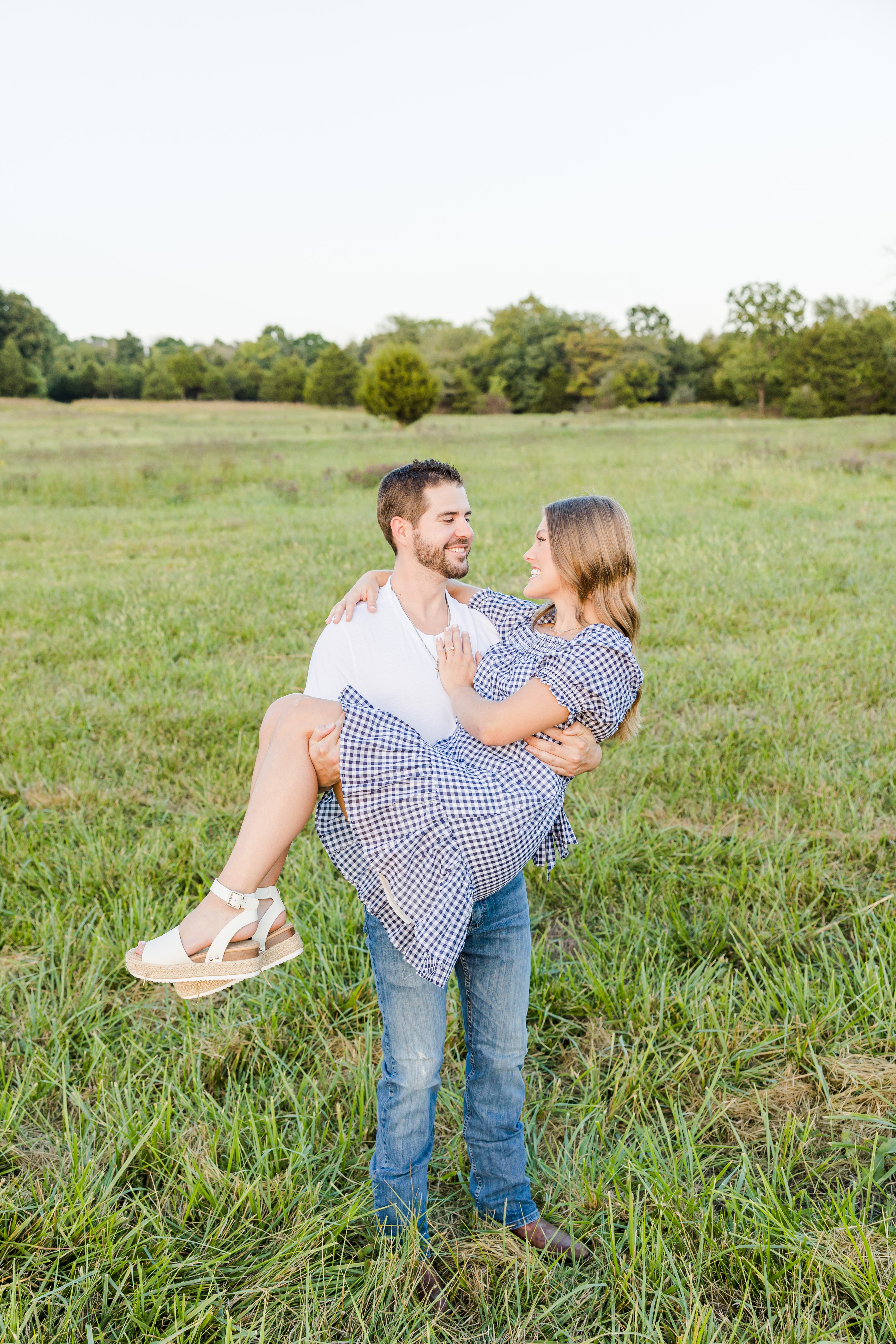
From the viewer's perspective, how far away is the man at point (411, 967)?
1956 mm

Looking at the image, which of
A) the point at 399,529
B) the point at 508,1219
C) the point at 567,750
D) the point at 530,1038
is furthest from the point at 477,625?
the point at 508,1219

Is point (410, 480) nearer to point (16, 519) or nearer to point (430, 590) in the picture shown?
point (430, 590)

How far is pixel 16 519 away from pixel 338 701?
13416 millimetres

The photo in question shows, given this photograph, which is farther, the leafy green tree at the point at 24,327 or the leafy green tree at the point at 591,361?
the leafy green tree at the point at 591,361

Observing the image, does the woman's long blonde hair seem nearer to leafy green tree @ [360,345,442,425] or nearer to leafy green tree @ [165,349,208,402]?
leafy green tree @ [360,345,442,425]

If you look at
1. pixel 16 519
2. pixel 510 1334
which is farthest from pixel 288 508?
→ pixel 510 1334

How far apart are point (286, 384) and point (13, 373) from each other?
2395 cm

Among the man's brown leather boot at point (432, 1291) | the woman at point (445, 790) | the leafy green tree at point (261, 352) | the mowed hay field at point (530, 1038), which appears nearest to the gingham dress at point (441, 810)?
the woman at point (445, 790)

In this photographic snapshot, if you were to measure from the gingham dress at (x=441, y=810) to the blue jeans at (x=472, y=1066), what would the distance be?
114 millimetres

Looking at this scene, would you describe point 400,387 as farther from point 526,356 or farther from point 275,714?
point 275,714

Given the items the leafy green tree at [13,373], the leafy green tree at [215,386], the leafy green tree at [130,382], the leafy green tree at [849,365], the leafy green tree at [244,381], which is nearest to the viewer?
the leafy green tree at [849,365]

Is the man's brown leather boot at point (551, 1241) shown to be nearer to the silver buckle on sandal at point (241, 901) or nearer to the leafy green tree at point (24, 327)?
the silver buckle on sandal at point (241, 901)

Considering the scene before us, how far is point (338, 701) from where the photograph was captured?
204 cm

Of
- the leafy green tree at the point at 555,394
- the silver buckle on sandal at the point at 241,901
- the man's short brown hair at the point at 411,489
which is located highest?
the leafy green tree at the point at 555,394
